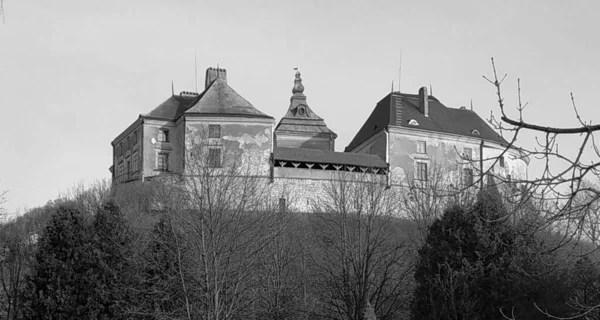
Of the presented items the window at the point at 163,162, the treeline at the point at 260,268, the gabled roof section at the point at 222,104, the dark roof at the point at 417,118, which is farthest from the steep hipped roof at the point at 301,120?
the treeline at the point at 260,268

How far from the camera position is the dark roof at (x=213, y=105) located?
41.4 m

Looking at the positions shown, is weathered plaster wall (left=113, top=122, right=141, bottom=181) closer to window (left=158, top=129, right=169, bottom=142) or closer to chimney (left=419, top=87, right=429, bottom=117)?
window (left=158, top=129, right=169, bottom=142)

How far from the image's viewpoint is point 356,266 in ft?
72.2

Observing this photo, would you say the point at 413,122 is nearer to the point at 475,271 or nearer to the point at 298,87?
the point at 298,87

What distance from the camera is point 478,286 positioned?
17594mm

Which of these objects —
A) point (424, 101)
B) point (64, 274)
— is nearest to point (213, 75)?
point (424, 101)

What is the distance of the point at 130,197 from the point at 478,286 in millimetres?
23224

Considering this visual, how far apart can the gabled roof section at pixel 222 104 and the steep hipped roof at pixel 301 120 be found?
12458 mm

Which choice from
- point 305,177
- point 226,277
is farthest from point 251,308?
point 305,177

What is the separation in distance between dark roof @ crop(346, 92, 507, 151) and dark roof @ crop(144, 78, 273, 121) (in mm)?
8850

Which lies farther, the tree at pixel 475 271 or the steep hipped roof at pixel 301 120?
the steep hipped roof at pixel 301 120

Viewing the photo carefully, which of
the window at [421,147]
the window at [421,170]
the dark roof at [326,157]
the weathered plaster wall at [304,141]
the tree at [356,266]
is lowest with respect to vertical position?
the tree at [356,266]

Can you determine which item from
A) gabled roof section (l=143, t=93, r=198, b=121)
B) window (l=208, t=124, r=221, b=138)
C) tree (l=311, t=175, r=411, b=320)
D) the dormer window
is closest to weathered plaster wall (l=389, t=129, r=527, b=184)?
the dormer window

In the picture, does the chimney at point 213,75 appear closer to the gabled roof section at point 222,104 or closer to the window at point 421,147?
the gabled roof section at point 222,104
